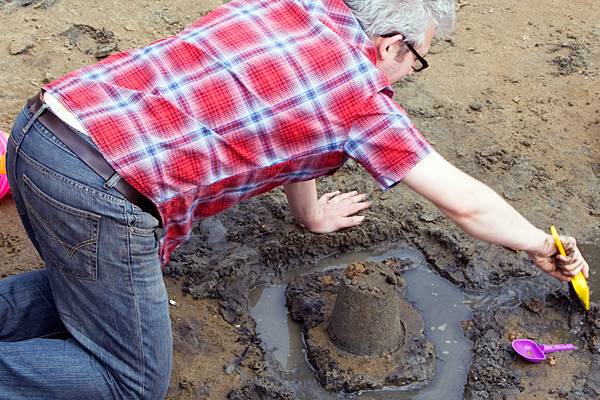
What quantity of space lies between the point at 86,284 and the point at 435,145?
2489 mm

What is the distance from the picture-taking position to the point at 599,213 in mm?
3869

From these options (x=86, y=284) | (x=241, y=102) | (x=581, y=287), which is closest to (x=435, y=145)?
(x=581, y=287)

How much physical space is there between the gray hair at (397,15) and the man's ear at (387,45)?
2 centimetres

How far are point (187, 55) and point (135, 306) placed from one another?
77 centimetres

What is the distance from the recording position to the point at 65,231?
2207mm

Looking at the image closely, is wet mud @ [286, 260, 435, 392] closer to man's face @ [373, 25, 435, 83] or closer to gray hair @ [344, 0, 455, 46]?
man's face @ [373, 25, 435, 83]

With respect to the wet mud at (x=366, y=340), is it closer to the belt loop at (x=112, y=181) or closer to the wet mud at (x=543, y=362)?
the wet mud at (x=543, y=362)

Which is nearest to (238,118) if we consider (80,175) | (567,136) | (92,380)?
(80,175)

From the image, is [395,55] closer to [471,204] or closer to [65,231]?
[471,204]

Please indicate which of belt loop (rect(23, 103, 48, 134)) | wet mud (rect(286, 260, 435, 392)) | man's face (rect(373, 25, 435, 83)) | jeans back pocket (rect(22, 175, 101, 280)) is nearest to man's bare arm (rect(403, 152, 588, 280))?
man's face (rect(373, 25, 435, 83))

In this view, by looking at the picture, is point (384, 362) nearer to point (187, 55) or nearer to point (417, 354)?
point (417, 354)

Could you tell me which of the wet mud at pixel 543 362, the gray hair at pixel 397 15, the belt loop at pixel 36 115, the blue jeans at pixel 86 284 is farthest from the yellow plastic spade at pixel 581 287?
the belt loop at pixel 36 115

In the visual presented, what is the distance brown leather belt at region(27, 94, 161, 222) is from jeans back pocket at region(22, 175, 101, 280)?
11 cm

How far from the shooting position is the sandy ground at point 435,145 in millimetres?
3221
